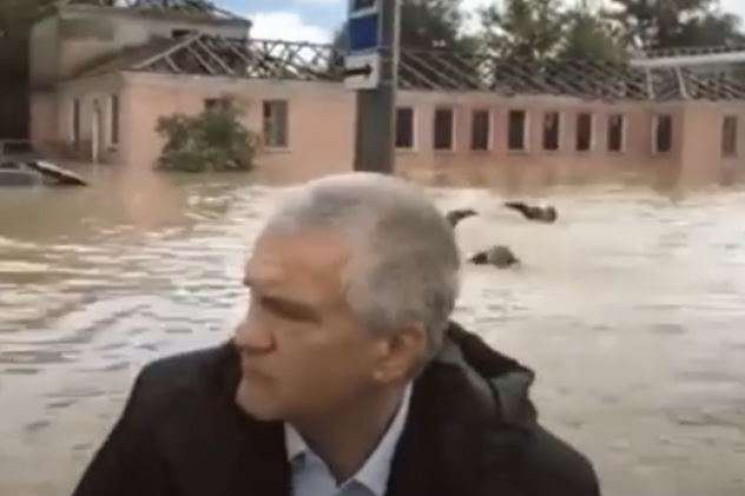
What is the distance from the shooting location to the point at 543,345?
10.6 m

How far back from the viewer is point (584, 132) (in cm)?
4791

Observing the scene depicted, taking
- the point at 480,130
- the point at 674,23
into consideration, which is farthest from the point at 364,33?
the point at 674,23

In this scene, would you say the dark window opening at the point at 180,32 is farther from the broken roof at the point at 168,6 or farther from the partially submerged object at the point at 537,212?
the partially submerged object at the point at 537,212

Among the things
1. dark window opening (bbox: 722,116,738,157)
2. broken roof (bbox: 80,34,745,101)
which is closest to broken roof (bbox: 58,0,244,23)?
broken roof (bbox: 80,34,745,101)

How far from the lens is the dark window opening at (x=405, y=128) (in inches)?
1774

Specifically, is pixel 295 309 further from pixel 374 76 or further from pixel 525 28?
pixel 525 28

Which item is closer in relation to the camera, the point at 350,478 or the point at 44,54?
the point at 350,478

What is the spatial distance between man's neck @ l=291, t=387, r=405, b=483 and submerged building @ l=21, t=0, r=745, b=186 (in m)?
36.0

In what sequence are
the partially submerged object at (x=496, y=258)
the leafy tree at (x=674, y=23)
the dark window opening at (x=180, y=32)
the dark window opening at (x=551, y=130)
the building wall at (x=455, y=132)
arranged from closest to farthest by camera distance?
1. the partially submerged object at (x=496, y=258)
2. the building wall at (x=455, y=132)
3. the dark window opening at (x=180, y=32)
4. the dark window opening at (x=551, y=130)
5. the leafy tree at (x=674, y=23)

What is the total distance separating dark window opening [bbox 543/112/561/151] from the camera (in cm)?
4719

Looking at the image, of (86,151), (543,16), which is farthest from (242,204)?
(543,16)

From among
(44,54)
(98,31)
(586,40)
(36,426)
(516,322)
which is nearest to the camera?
(36,426)

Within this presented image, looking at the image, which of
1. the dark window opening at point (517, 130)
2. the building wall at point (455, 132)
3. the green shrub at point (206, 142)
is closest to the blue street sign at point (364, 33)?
the building wall at point (455, 132)

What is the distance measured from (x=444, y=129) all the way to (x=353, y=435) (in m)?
44.4
